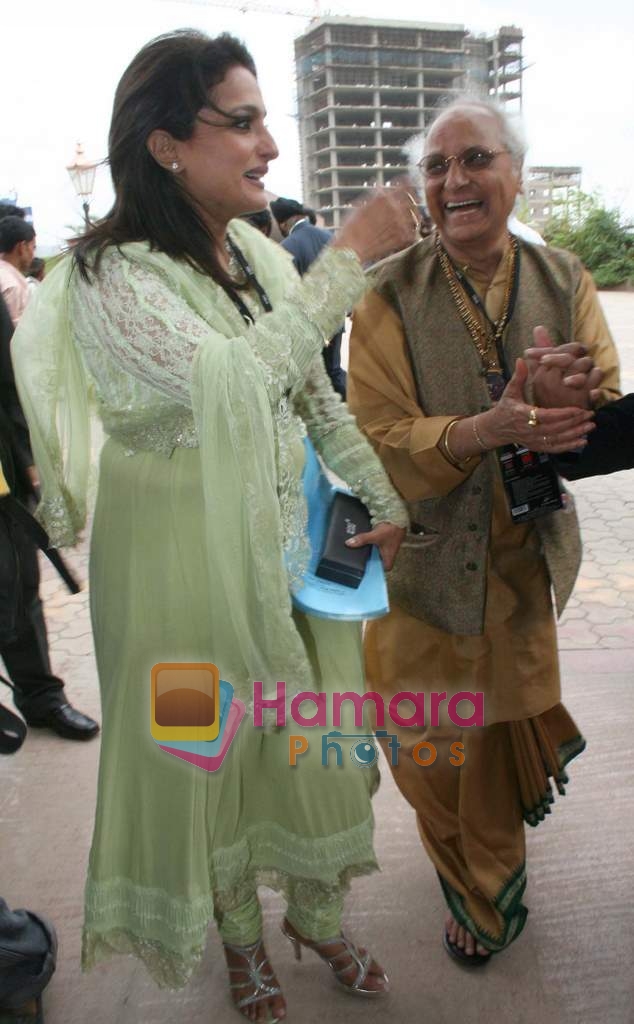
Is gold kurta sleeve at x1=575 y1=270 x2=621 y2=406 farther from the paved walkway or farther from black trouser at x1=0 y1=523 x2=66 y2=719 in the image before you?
black trouser at x1=0 y1=523 x2=66 y2=719

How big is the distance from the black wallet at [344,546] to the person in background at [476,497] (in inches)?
6.9

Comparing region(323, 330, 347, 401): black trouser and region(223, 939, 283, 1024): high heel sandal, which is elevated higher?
region(323, 330, 347, 401): black trouser

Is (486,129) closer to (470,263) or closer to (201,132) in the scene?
(470,263)

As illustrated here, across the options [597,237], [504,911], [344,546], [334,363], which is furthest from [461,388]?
[597,237]

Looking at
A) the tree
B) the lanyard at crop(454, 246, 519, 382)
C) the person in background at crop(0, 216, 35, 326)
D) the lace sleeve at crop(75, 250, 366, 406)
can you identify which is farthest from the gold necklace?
the tree

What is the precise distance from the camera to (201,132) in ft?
4.20

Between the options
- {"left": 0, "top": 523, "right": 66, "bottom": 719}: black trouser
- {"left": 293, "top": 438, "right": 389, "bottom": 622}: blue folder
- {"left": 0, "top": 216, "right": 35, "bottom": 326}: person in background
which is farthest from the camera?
{"left": 0, "top": 216, "right": 35, "bottom": 326}: person in background

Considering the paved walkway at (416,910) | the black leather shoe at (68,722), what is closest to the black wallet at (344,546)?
the paved walkway at (416,910)

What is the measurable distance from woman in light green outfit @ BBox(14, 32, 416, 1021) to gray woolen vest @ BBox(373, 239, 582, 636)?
0.62ft

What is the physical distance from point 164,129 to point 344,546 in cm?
75

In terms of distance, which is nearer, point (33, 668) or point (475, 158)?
point (475, 158)

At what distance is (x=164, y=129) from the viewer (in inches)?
50.5

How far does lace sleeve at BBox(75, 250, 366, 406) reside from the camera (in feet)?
4.00

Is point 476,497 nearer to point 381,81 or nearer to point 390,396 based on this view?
point 390,396
